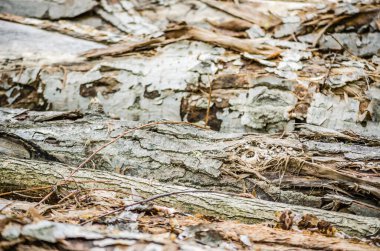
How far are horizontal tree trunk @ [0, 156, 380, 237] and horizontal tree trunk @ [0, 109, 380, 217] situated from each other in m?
0.14

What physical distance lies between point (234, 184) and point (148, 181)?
1.79 feet

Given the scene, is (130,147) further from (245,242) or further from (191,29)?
(191,29)

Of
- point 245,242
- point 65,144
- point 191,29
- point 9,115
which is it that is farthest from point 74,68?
point 245,242

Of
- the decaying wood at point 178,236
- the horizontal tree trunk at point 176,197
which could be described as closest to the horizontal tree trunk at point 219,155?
the horizontal tree trunk at point 176,197

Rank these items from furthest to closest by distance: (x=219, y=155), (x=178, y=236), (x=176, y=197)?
(x=219, y=155) → (x=176, y=197) → (x=178, y=236)

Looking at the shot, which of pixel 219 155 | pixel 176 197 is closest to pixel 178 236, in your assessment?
pixel 176 197

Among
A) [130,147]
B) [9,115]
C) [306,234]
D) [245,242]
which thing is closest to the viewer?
[245,242]

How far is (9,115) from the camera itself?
2328mm

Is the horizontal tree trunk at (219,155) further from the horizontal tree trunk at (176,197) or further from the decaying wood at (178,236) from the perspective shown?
the decaying wood at (178,236)

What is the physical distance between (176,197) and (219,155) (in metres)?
0.41

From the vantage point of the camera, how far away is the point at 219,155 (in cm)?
197

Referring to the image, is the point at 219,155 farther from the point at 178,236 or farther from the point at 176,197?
the point at 178,236

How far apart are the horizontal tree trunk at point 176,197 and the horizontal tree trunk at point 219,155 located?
0.14m

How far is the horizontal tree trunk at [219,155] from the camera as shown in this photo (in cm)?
178
